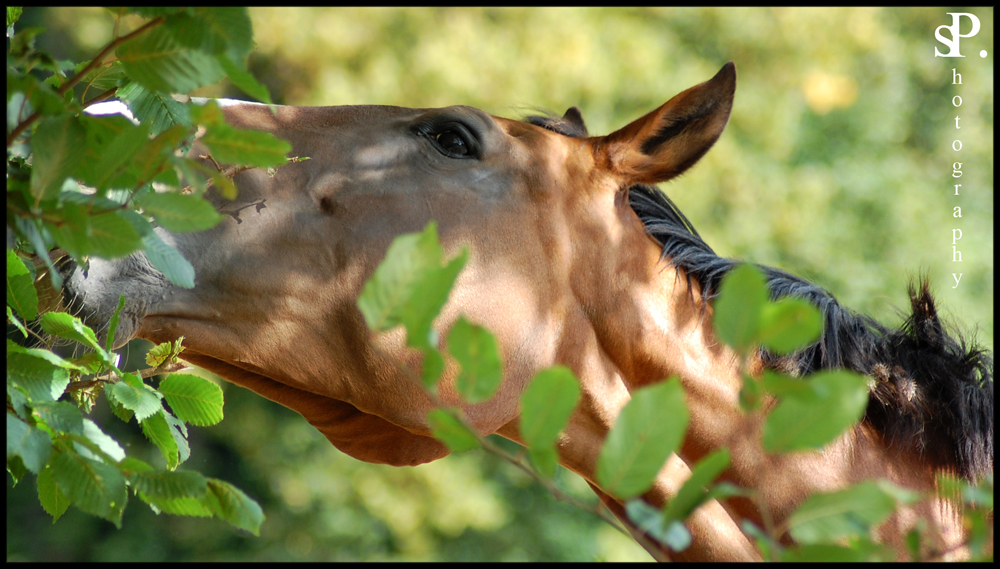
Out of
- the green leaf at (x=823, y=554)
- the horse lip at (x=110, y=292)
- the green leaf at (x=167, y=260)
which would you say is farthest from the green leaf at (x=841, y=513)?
the horse lip at (x=110, y=292)

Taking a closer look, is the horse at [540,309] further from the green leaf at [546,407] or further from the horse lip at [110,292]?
the green leaf at [546,407]

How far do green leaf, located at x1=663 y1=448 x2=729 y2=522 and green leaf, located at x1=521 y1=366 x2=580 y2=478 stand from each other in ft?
0.33

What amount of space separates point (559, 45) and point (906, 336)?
6.55 metres

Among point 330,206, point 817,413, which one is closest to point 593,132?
point 330,206

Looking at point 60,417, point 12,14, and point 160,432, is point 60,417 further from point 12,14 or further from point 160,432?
point 12,14

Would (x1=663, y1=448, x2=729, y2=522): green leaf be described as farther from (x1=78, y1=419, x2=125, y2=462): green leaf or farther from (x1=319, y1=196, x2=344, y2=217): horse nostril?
(x1=319, y1=196, x2=344, y2=217): horse nostril

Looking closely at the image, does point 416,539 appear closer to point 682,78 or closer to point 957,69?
point 682,78

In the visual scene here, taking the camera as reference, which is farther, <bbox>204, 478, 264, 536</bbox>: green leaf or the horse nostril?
the horse nostril

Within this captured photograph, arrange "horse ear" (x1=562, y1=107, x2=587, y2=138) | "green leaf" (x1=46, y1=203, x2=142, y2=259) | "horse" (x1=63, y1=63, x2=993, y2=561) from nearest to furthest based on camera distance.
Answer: "green leaf" (x1=46, y1=203, x2=142, y2=259) → "horse" (x1=63, y1=63, x2=993, y2=561) → "horse ear" (x1=562, y1=107, x2=587, y2=138)

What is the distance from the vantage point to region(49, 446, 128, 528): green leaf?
0.92m

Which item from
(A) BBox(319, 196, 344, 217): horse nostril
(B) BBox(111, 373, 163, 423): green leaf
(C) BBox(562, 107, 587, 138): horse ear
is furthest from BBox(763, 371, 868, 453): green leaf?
(C) BBox(562, 107, 587, 138): horse ear

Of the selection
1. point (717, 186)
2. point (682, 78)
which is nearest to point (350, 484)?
point (717, 186)

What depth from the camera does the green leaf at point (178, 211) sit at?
2.82ft

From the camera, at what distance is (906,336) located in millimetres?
1898
